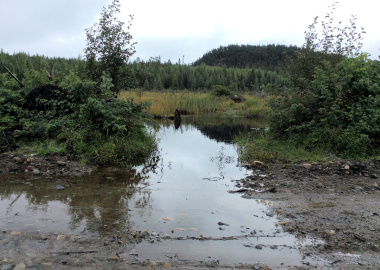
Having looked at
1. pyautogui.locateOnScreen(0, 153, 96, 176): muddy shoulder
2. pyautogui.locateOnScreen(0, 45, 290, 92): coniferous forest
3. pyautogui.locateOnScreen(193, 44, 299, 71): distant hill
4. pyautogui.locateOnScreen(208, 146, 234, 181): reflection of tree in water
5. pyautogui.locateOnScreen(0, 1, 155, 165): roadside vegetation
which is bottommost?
pyautogui.locateOnScreen(208, 146, 234, 181): reflection of tree in water

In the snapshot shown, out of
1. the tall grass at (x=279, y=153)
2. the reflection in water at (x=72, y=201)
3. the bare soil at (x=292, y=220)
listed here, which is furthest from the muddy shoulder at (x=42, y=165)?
the tall grass at (x=279, y=153)

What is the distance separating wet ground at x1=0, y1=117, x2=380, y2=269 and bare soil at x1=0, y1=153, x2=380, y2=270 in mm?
15

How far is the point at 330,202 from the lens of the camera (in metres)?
5.12

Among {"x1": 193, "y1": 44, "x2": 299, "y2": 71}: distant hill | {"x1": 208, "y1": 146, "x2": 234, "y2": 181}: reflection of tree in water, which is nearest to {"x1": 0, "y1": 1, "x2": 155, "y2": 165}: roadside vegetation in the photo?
{"x1": 208, "y1": 146, "x2": 234, "y2": 181}: reflection of tree in water

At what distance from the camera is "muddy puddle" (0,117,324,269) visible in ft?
11.5

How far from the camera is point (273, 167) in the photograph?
7.45m

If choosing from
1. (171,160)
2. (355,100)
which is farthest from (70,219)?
(355,100)

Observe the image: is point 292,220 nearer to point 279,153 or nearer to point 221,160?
point 279,153

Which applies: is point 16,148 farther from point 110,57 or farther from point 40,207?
point 110,57

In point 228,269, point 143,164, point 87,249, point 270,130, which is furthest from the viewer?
point 270,130

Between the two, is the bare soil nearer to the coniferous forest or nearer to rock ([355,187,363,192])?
rock ([355,187,363,192])

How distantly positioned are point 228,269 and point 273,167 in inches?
184

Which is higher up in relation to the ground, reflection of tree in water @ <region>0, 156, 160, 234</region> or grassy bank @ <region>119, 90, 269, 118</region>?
grassy bank @ <region>119, 90, 269, 118</region>

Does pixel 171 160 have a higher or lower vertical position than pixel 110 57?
lower
